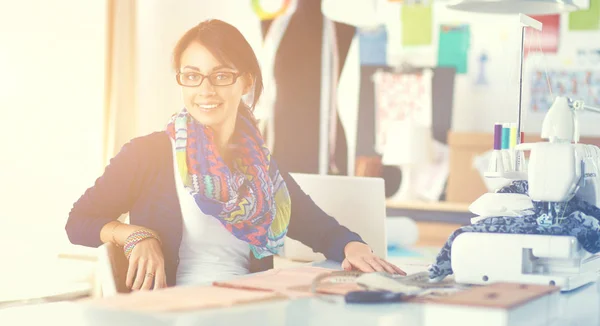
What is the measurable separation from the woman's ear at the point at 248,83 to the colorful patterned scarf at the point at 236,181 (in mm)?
48

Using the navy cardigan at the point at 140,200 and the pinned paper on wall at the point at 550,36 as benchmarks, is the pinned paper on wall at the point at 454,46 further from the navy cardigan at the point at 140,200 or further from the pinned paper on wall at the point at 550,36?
the navy cardigan at the point at 140,200

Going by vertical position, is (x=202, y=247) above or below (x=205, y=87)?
below

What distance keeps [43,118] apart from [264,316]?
160 inches

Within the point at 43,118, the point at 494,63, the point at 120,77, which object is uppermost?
the point at 494,63

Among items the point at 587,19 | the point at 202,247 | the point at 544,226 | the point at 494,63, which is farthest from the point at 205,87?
the point at 587,19

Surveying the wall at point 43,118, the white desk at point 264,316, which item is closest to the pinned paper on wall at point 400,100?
the wall at point 43,118

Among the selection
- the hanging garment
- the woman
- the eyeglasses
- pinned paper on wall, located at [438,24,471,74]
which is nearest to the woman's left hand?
the woman

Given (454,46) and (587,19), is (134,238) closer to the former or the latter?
(454,46)

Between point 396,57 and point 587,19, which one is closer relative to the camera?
point 587,19

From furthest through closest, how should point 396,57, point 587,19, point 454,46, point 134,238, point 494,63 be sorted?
point 396,57 → point 454,46 → point 494,63 → point 587,19 → point 134,238

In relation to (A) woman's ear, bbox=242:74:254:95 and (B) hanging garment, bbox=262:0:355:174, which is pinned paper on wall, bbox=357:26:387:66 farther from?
(A) woman's ear, bbox=242:74:254:95

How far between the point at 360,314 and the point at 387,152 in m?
3.60

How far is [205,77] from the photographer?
7.00ft

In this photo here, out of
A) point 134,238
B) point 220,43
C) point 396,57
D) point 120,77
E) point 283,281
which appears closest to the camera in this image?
point 283,281
